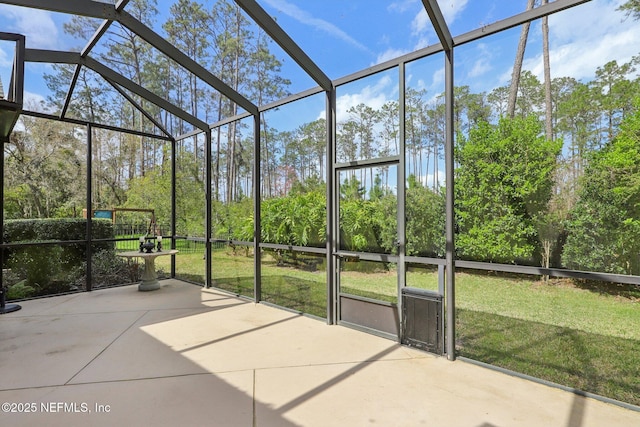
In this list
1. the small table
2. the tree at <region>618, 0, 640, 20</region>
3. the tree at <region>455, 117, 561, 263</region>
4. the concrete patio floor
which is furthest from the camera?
the small table

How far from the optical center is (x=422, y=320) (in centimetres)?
302

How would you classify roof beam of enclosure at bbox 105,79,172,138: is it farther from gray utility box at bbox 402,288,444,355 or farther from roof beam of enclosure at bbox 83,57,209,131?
gray utility box at bbox 402,288,444,355

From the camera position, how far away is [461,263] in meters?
2.84

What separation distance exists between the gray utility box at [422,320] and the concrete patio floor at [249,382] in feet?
0.41

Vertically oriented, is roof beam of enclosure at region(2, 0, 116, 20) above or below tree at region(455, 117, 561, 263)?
above

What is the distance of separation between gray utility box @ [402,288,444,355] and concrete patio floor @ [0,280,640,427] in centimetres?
12

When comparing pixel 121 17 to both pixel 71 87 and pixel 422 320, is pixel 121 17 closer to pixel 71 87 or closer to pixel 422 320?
pixel 71 87

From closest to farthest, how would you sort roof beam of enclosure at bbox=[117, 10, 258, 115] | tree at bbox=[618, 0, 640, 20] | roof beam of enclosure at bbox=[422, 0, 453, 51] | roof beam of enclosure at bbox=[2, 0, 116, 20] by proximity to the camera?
tree at bbox=[618, 0, 640, 20], roof beam of enclosure at bbox=[422, 0, 453, 51], roof beam of enclosure at bbox=[2, 0, 116, 20], roof beam of enclosure at bbox=[117, 10, 258, 115]

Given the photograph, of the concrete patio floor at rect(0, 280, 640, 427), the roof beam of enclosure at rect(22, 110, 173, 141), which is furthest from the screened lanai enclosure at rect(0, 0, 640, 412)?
the concrete patio floor at rect(0, 280, 640, 427)

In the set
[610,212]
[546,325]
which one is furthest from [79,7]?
[546,325]

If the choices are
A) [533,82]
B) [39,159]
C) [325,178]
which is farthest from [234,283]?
[39,159]

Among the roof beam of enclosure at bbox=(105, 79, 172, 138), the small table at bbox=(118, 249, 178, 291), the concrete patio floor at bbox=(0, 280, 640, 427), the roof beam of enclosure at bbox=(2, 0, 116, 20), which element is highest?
the roof beam of enclosure at bbox=(2, 0, 116, 20)

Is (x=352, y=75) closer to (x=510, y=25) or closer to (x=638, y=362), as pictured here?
(x=510, y=25)

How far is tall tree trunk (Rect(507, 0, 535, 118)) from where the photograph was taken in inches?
101
